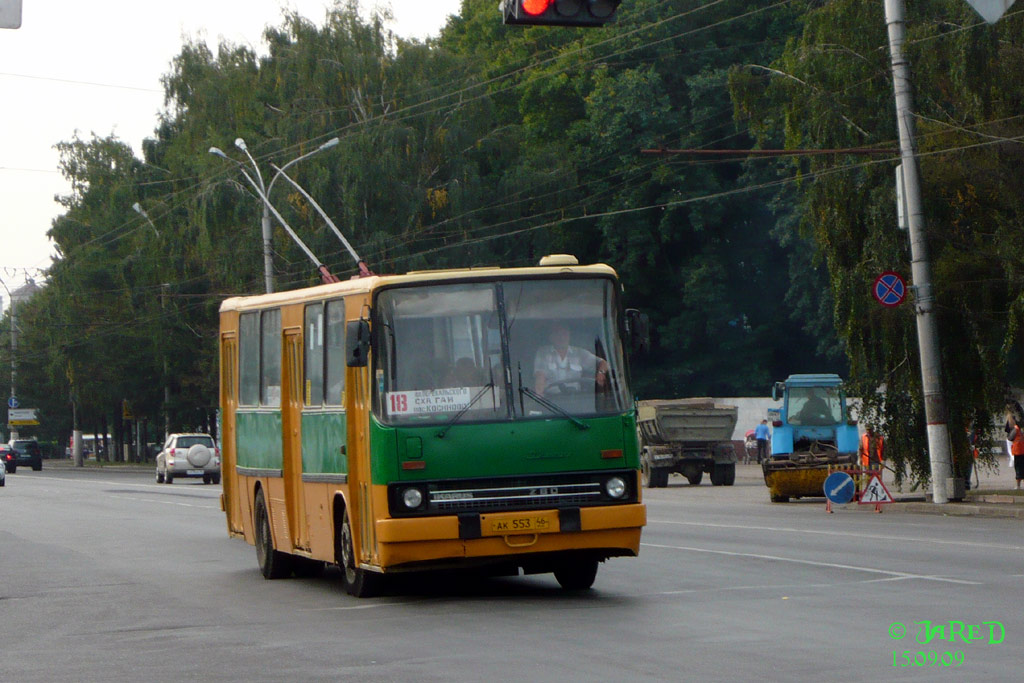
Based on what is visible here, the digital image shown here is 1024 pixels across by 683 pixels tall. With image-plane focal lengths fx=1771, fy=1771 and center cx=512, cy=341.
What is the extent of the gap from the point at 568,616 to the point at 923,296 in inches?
673

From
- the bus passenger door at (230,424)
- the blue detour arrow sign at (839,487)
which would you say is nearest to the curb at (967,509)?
the blue detour arrow sign at (839,487)

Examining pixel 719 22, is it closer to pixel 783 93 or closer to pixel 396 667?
pixel 783 93

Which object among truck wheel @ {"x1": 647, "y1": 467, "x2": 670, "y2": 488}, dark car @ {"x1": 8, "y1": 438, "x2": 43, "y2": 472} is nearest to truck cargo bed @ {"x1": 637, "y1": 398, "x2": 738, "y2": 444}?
truck wheel @ {"x1": 647, "y1": 467, "x2": 670, "y2": 488}

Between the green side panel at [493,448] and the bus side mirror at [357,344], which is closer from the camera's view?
the green side panel at [493,448]

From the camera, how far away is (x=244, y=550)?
21.8 meters

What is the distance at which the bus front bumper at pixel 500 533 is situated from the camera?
13.3 meters

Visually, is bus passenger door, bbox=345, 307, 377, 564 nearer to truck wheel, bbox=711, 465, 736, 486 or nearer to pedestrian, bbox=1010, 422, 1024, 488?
pedestrian, bbox=1010, 422, 1024, 488

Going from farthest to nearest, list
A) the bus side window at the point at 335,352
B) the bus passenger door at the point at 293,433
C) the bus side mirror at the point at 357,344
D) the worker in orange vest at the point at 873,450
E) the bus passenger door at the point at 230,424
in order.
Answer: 1. the worker in orange vest at the point at 873,450
2. the bus passenger door at the point at 230,424
3. the bus passenger door at the point at 293,433
4. the bus side window at the point at 335,352
5. the bus side mirror at the point at 357,344

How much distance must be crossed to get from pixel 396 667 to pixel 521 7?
5404mm

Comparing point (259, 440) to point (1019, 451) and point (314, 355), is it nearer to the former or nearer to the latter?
point (314, 355)

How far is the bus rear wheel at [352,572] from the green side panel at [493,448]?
113cm

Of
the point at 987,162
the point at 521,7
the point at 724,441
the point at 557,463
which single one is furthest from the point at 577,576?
the point at 724,441

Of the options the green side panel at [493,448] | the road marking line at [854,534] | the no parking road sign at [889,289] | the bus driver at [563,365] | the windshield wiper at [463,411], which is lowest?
the road marking line at [854,534]

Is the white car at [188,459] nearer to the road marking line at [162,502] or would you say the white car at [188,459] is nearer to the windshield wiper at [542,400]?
the road marking line at [162,502]
